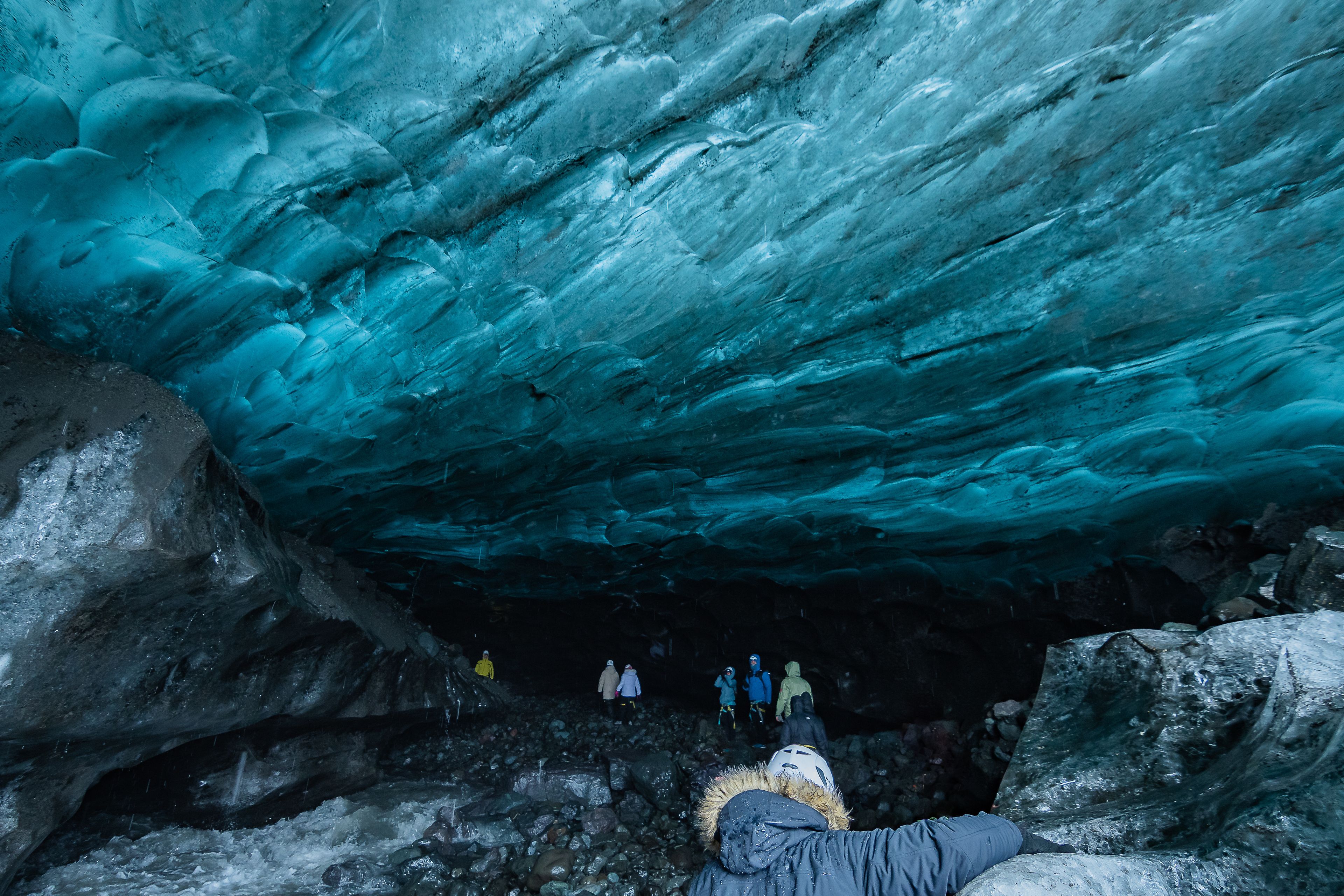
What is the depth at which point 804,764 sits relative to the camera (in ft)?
11.5

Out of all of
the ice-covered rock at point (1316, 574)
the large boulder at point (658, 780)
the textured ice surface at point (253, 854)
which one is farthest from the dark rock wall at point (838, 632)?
the textured ice surface at point (253, 854)

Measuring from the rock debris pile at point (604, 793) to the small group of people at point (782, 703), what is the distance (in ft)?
1.10

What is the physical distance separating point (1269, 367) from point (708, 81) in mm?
4621

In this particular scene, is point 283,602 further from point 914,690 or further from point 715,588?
point 914,690

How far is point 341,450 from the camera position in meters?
6.04

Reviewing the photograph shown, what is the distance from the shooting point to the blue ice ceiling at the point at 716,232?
328cm

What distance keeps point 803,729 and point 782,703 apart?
180cm

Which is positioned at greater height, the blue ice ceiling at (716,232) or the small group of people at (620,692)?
the blue ice ceiling at (716,232)

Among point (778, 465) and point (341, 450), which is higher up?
point (341, 450)

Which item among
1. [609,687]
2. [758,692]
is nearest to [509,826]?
[609,687]

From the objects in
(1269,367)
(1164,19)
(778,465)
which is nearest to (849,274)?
(1164,19)

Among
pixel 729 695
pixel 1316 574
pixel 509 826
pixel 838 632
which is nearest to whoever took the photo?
pixel 1316 574

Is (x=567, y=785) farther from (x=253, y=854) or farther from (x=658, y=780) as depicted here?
(x=253, y=854)

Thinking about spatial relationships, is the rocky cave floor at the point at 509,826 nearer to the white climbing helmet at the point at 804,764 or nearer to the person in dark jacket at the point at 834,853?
the white climbing helmet at the point at 804,764
